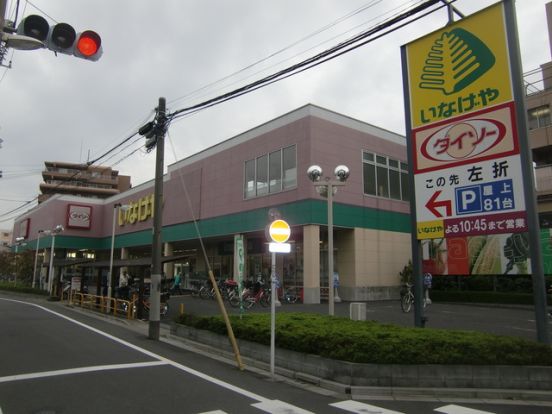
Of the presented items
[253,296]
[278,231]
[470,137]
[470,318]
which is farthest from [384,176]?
[278,231]

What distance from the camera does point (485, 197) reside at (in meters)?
9.77

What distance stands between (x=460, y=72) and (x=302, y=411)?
26.7 ft

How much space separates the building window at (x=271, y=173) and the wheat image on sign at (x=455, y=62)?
1315cm

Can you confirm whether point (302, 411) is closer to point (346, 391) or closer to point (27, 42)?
point (346, 391)

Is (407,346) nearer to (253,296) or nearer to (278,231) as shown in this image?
(278,231)

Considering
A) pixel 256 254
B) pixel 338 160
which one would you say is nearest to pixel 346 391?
pixel 338 160

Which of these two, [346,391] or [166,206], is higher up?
[166,206]

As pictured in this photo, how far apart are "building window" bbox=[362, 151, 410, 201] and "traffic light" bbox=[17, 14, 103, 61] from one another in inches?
836

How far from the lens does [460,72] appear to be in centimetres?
1043

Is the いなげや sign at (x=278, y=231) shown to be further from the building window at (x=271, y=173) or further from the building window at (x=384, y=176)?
the building window at (x=384, y=176)

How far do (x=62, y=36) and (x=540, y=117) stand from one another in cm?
3095

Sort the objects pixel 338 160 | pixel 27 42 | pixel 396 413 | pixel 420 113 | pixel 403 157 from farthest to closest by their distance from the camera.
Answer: pixel 403 157, pixel 338 160, pixel 420 113, pixel 396 413, pixel 27 42

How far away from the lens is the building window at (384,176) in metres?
26.1

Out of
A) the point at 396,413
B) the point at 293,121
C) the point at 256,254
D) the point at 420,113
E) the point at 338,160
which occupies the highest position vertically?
the point at 293,121
